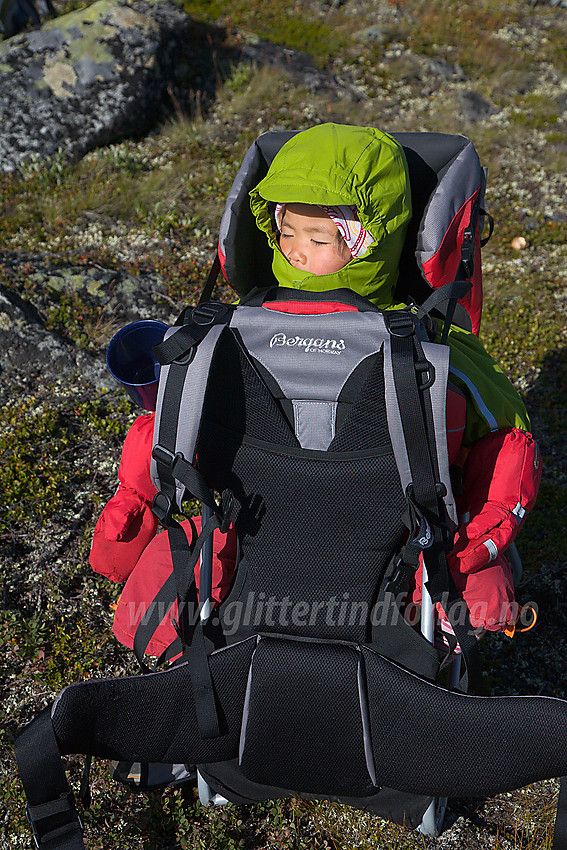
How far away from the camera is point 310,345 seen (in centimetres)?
250

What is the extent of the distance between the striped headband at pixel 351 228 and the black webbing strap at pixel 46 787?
2.19m

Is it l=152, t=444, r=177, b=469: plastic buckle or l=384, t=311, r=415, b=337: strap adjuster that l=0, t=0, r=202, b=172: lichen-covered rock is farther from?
l=384, t=311, r=415, b=337: strap adjuster

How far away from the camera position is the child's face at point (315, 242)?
2.74 metres

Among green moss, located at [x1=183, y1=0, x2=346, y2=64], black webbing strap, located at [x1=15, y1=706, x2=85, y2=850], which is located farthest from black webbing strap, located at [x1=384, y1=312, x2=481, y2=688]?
green moss, located at [x1=183, y1=0, x2=346, y2=64]

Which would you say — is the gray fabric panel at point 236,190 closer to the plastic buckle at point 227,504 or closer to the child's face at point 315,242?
the child's face at point 315,242

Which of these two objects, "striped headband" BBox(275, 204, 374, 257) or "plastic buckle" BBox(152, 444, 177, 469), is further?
"striped headband" BBox(275, 204, 374, 257)

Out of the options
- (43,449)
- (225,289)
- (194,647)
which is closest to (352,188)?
(194,647)

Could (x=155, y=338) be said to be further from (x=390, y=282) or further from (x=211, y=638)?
(x=211, y=638)

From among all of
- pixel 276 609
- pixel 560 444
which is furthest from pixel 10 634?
pixel 560 444

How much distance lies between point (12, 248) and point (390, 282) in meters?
4.81

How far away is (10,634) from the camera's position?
3693mm

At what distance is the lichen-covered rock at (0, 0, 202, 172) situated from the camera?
754 centimetres

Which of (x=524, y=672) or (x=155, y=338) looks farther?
(x=524, y=672)

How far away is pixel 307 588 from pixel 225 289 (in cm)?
407
